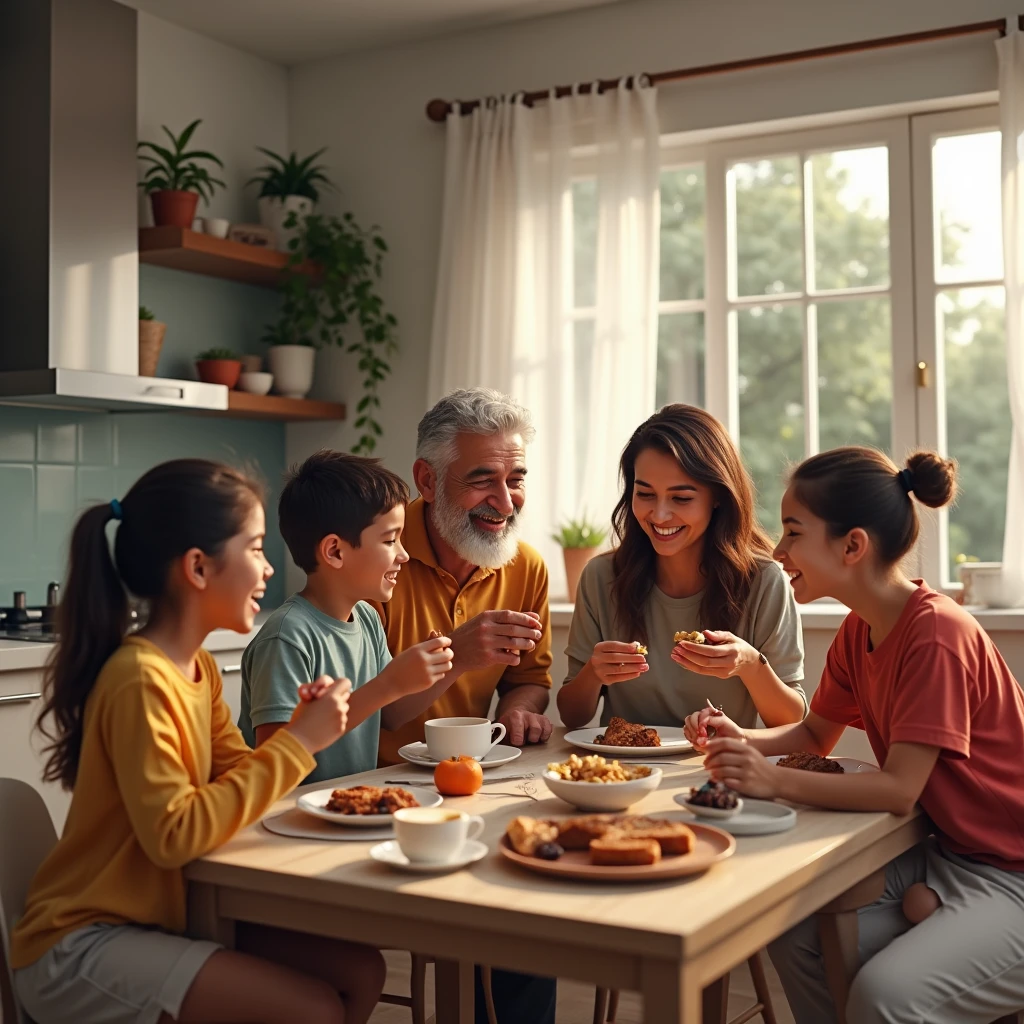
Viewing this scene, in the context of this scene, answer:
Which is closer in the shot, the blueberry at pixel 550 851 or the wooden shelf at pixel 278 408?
the blueberry at pixel 550 851

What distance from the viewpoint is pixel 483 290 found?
440cm

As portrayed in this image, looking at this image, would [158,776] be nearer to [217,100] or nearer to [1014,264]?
[1014,264]

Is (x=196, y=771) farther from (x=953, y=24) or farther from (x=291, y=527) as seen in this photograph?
(x=953, y=24)

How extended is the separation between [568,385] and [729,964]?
305 centimetres

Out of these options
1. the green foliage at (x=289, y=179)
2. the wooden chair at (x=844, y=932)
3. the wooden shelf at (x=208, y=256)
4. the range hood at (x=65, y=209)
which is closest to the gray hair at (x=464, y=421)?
the wooden chair at (x=844, y=932)

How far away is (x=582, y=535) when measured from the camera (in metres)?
4.17

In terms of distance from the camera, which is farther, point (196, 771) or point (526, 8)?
point (526, 8)

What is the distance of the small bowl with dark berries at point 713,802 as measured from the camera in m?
1.69

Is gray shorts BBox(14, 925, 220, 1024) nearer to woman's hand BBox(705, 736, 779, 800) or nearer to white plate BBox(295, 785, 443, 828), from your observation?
white plate BBox(295, 785, 443, 828)

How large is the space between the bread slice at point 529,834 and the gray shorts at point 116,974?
0.41 metres

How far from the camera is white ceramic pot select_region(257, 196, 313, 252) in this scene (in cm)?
461

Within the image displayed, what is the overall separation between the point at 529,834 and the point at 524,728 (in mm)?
823

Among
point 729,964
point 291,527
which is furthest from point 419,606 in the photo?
point 729,964

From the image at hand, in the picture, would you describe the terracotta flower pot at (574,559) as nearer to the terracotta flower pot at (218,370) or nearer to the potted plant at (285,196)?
the terracotta flower pot at (218,370)
